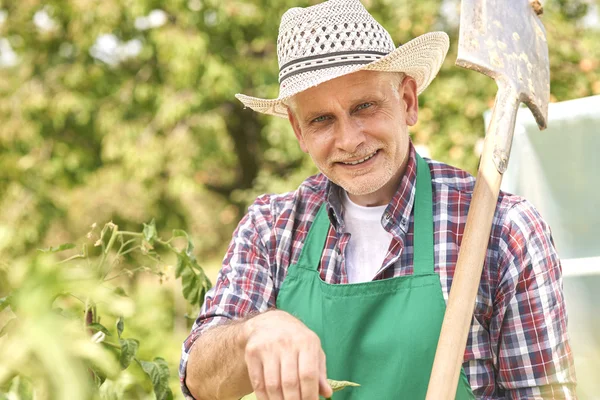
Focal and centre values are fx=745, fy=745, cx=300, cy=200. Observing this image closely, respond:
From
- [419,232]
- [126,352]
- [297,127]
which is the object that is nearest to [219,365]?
[126,352]

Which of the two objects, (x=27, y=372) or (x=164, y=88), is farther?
(x=164, y=88)

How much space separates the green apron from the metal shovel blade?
0.32 metres

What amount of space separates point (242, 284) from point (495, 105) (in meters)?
0.67

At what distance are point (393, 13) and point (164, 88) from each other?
5.38 ft

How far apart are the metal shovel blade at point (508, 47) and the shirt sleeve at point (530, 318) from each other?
10.5 inches

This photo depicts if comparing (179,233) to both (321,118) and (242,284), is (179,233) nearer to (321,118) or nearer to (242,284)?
(242,284)

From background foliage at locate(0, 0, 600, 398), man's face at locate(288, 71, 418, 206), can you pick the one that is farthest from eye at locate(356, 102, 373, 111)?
background foliage at locate(0, 0, 600, 398)

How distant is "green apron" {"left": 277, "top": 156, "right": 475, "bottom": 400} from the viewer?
1477 mm

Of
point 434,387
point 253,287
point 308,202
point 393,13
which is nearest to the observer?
point 434,387

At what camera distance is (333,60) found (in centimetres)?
154

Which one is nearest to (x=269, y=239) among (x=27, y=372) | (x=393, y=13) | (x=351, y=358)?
(x=351, y=358)

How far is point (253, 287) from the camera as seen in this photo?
5.49 feet

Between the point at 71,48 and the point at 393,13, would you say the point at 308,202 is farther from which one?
the point at 71,48

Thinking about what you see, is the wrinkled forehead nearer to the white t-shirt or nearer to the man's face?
the man's face
